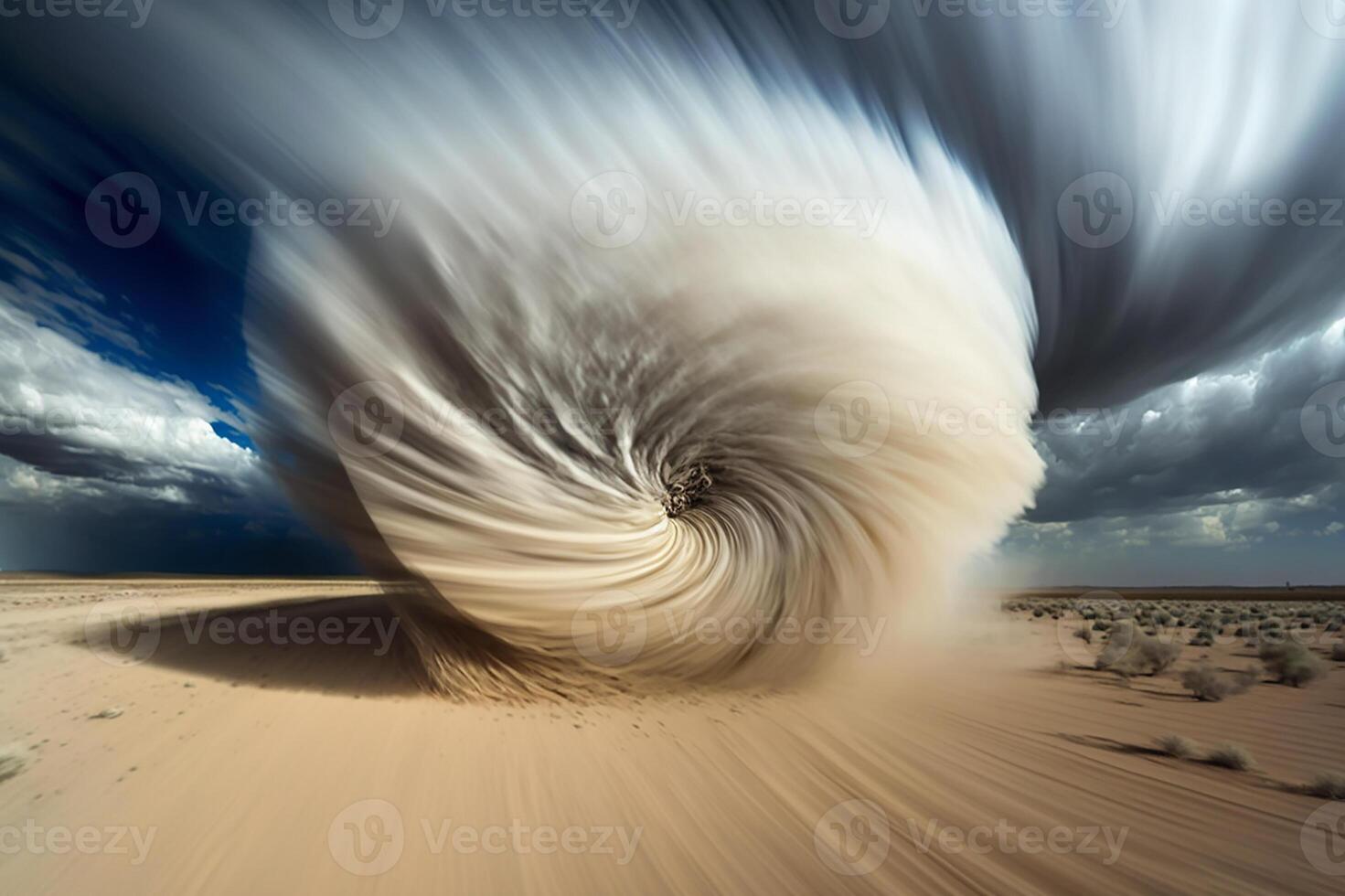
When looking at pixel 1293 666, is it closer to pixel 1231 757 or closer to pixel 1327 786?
pixel 1231 757

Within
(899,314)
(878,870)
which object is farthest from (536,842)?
(899,314)

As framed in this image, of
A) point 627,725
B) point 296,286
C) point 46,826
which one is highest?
point 296,286

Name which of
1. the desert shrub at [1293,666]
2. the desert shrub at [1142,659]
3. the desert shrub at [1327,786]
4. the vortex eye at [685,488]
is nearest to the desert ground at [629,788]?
the desert shrub at [1327,786]

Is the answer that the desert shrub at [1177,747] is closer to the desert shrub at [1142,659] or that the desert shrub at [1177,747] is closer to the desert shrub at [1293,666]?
the desert shrub at [1142,659]

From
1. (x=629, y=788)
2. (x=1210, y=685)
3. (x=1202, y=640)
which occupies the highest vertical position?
(x=1202, y=640)

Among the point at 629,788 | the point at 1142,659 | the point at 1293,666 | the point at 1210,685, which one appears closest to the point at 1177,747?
the point at 1210,685

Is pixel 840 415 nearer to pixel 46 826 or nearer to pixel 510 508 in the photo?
pixel 510 508
